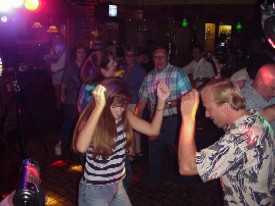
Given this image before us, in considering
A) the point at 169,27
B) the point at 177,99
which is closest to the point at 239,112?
the point at 177,99

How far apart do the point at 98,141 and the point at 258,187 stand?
1200 mm

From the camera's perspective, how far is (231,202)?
7.48ft

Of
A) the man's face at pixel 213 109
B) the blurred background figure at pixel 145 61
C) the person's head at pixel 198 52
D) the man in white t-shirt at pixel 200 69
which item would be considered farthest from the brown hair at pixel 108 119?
the person's head at pixel 198 52

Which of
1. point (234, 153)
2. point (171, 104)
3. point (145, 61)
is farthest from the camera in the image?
point (145, 61)

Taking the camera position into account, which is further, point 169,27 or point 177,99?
point 169,27

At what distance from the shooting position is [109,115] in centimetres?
276

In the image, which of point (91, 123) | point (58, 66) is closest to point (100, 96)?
point (91, 123)

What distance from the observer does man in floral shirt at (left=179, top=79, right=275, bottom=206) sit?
7.00 ft

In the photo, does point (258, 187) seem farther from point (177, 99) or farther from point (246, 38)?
point (246, 38)

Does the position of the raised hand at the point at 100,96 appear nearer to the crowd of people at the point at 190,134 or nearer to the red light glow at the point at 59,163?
the crowd of people at the point at 190,134

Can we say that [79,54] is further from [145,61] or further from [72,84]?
[145,61]

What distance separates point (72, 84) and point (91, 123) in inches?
122

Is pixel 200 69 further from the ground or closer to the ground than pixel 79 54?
closer to the ground

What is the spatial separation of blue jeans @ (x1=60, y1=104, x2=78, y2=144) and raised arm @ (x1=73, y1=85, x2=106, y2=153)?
301cm
